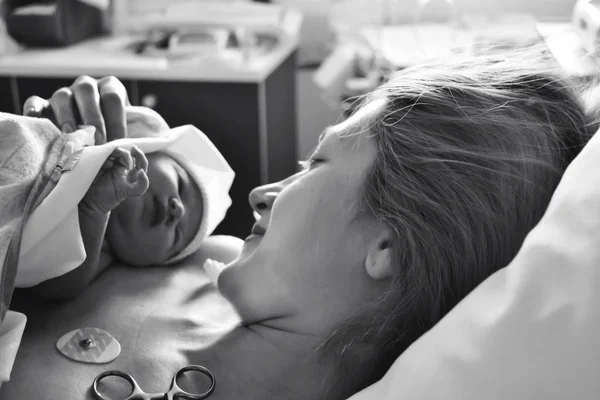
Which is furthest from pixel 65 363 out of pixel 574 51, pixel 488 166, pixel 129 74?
pixel 129 74

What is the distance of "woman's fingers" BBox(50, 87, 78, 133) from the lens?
883 mm

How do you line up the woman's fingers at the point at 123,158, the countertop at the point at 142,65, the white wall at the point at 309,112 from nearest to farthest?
the woman's fingers at the point at 123,158, the countertop at the point at 142,65, the white wall at the point at 309,112

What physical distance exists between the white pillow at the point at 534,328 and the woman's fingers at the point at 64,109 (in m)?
0.54

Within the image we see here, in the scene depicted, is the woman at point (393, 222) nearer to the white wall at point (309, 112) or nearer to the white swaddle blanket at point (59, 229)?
the white swaddle blanket at point (59, 229)

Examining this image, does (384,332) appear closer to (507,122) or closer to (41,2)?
(507,122)

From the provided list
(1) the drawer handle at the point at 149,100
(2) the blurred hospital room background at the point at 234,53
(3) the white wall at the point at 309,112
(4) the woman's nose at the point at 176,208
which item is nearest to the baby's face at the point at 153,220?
(4) the woman's nose at the point at 176,208

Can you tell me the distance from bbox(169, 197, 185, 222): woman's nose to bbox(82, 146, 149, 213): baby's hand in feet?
0.45

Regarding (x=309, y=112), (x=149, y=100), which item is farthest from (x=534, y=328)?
(x=309, y=112)

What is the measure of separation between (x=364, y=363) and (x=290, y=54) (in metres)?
1.60

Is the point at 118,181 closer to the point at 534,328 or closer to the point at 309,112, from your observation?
the point at 534,328

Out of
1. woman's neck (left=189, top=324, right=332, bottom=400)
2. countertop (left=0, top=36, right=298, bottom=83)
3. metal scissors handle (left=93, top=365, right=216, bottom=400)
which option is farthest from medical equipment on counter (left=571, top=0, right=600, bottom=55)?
countertop (left=0, top=36, right=298, bottom=83)

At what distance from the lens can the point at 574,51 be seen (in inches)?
35.3

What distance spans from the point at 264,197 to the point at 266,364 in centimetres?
21

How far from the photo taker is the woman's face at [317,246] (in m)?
0.69
